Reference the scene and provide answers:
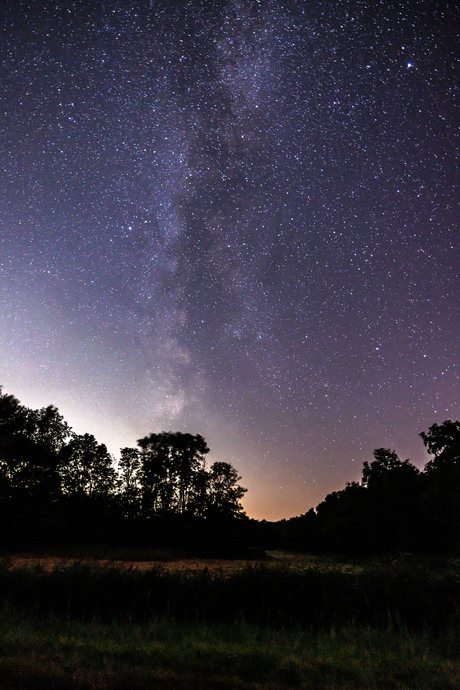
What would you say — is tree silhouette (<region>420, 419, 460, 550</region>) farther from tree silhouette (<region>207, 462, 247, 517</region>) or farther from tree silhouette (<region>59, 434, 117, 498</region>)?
tree silhouette (<region>59, 434, 117, 498</region>)

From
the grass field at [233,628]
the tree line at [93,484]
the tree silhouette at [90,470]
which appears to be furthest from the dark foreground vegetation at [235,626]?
the tree silhouette at [90,470]

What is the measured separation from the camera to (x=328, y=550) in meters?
58.6

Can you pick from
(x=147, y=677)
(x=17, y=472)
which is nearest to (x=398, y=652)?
(x=147, y=677)

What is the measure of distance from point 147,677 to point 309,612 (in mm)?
3884

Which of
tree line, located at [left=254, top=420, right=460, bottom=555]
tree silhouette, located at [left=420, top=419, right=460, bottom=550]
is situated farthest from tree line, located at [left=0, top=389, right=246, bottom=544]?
tree silhouette, located at [left=420, top=419, right=460, bottom=550]

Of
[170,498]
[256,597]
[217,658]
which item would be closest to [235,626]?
[256,597]

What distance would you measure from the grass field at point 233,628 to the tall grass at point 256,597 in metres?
0.02

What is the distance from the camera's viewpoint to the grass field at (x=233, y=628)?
15.7 feet

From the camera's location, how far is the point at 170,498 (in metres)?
54.1

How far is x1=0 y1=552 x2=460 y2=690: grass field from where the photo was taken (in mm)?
4789

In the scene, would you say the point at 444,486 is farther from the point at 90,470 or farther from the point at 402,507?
the point at 90,470

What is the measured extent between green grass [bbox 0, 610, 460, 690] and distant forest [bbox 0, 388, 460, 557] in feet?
105

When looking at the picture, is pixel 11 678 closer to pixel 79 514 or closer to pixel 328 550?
pixel 79 514

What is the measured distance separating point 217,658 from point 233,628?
2.01 metres
